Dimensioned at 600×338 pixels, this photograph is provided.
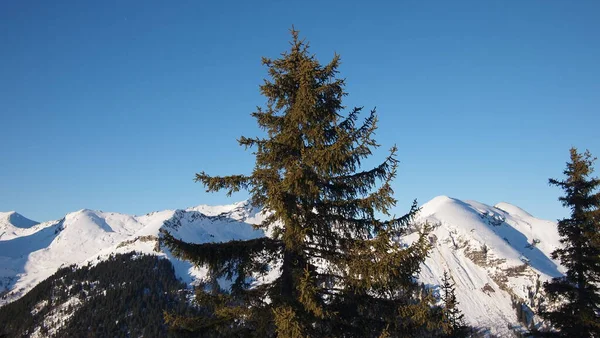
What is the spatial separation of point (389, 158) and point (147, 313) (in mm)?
202444

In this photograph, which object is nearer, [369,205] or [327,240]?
[369,205]

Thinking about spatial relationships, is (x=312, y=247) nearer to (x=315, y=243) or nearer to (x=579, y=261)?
(x=315, y=243)

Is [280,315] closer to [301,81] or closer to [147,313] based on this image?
[301,81]

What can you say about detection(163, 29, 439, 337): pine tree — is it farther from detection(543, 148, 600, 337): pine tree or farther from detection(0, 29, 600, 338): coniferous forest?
detection(543, 148, 600, 337): pine tree

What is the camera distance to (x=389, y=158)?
11930 mm

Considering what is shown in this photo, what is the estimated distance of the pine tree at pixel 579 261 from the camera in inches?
723

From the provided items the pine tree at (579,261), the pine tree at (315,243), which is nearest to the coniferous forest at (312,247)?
the pine tree at (315,243)

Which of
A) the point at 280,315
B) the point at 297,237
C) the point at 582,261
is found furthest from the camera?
the point at 582,261

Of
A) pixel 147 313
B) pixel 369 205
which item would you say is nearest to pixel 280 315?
pixel 369 205

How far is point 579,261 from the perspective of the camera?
63.0 ft

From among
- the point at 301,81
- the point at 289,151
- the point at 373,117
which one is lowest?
the point at 289,151

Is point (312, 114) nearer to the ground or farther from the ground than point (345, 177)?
farther from the ground

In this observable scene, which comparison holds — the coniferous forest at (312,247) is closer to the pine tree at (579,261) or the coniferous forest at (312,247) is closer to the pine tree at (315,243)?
the pine tree at (315,243)

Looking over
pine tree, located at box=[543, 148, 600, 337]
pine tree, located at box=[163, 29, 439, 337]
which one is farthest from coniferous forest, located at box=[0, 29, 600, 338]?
pine tree, located at box=[543, 148, 600, 337]
